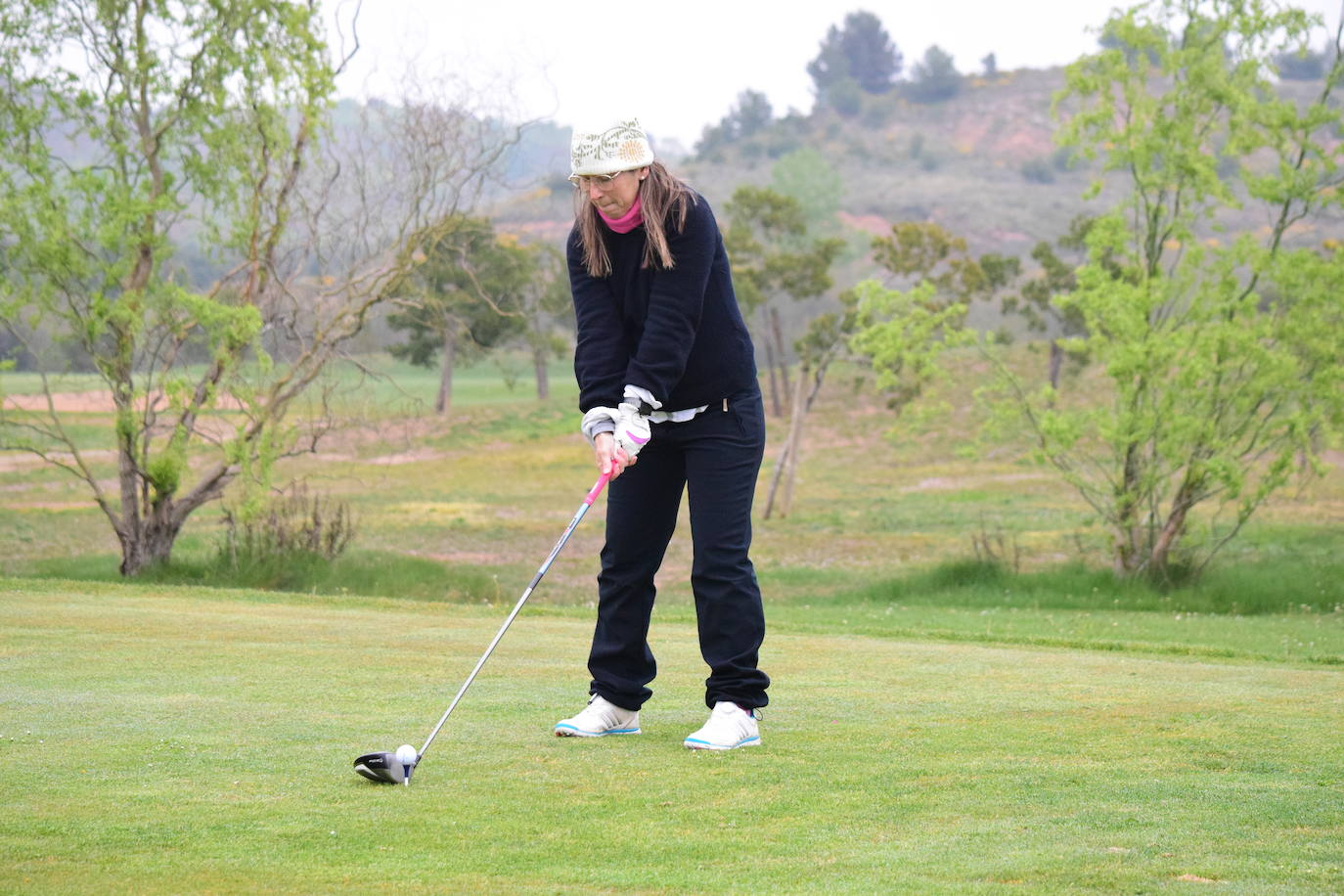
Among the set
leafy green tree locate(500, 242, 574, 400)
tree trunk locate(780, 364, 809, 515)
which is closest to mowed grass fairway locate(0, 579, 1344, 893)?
tree trunk locate(780, 364, 809, 515)

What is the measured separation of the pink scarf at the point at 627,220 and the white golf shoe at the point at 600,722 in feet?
5.69

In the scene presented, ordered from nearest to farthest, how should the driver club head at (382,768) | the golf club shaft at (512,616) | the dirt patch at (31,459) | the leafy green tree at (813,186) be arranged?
1. the driver club head at (382,768)
2. the golf club shaft at (512,616)
3. the dirt patch at (31,459)
4. the leafy green tree at (813,186)

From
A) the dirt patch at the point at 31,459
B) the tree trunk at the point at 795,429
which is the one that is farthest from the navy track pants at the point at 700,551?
the dirt patch at the point at 31,459

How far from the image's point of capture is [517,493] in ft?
118

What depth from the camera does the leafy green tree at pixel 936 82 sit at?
511 ft

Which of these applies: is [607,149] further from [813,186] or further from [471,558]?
[813,186]

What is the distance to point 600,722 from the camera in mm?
5363

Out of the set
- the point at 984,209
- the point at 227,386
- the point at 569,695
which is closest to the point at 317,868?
the point at 569,695

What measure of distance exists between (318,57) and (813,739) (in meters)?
14.4

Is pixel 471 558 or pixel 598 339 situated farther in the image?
pixel 471 558

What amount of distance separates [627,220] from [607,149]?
30cm

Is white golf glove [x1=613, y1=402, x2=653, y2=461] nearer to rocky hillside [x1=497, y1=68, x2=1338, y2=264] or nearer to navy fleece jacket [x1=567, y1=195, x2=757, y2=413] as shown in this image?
navy fleece jacket [x1=567, y1=195, x2=757, y2=413]

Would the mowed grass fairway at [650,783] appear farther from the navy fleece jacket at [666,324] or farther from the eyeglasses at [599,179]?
the eyeglasses at [599,179]

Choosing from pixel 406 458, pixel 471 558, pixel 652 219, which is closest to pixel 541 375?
pixel 406 458
